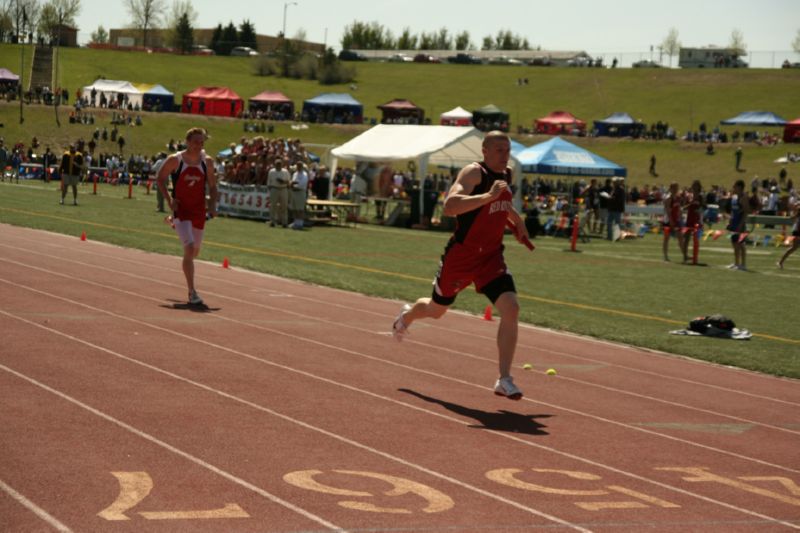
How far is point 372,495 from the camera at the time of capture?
6273 mm

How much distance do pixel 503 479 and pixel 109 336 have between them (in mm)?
5275

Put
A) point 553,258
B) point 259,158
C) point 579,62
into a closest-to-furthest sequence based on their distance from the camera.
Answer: point 553,258, point 259,158, point 579,62

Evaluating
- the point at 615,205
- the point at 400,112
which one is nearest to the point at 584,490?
the point at 615,205

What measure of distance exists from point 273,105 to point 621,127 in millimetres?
26368

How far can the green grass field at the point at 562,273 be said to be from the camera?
48.5ft

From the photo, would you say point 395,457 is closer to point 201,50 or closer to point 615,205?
point 615,205

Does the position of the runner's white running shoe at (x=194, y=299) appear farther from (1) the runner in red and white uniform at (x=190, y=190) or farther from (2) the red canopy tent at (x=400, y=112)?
(2) the red canopy tent at (x=400, y=112)

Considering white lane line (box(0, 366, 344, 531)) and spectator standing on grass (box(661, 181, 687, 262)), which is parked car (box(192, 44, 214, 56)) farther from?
white lane line (box(0, 366, 344, 531))

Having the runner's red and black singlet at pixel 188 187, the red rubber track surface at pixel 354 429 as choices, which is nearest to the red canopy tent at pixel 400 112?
the runner's red and black singlet at pixel 188 187

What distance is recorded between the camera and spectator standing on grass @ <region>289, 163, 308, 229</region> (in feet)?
107

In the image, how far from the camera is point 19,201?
1369 inches

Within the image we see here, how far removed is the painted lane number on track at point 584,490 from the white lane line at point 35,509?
2485mm

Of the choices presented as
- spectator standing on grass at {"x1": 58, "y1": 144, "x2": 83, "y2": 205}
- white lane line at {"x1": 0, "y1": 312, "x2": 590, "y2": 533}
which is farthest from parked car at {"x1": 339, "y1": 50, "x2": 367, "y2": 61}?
→ white lane line at {"x1": 0, "y1": 312, "x2": 590, "y2": 533}

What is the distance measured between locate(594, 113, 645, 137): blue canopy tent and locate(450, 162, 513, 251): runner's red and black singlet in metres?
82.3
